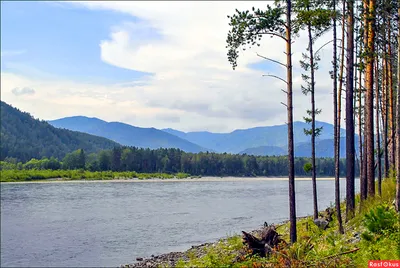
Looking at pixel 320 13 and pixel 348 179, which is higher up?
pixel 320 13

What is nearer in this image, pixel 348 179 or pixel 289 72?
pixel 289 72

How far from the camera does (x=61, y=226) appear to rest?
3638cm

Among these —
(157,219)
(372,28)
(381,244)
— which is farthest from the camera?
(157,219)

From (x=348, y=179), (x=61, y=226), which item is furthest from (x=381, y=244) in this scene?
(x=61, y=226)

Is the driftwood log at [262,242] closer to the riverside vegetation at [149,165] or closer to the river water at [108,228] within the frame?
the river water at [108,228]

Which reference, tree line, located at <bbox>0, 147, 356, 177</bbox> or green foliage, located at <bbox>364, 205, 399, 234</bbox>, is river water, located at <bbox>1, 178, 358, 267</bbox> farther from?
tree line, located at <bbox>0, 147, 356, 177</bbox>

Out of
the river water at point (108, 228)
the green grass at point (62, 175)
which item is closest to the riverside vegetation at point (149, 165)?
the green grass at point (62, 175)

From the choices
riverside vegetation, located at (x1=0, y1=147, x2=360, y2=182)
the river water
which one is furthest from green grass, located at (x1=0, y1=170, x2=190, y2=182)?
the river water

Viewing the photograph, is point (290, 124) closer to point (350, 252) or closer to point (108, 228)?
point (350, 252)

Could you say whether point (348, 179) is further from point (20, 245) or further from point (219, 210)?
point (219, 210)

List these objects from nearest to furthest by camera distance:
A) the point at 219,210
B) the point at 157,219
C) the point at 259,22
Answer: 1. the point at 259,22
2. the point at 157,219
3. the point at 219,210

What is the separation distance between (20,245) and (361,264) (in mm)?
25108

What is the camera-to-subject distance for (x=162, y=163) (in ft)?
501

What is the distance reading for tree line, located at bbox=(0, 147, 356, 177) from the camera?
464ft
